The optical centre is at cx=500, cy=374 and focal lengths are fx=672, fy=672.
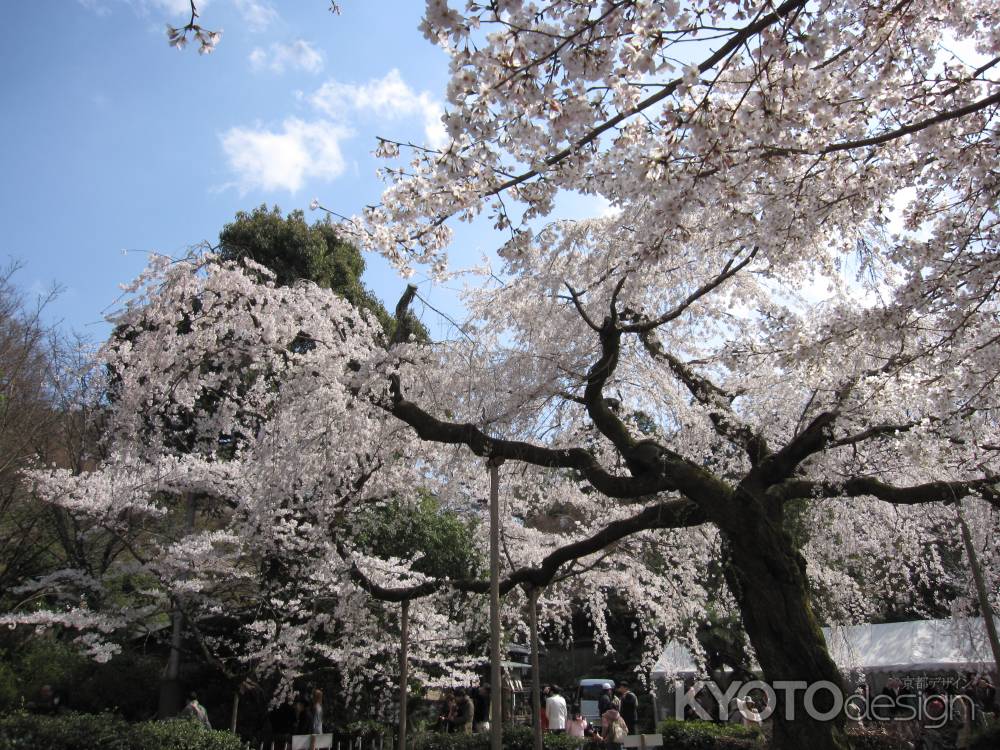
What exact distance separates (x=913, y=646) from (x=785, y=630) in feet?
27.3

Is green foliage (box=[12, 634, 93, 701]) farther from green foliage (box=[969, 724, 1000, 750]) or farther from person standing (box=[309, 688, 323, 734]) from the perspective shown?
green foliage (box=[969, 724, 1000, 750])

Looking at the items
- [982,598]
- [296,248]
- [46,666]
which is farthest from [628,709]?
[296,248]

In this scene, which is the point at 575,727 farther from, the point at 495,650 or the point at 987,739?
Result: the point at 495,650

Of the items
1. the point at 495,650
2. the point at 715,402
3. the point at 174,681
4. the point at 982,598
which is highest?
the point at 715,402

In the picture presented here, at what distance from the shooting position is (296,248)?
15.1m

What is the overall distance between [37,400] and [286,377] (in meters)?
7.89

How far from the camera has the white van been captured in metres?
14.7

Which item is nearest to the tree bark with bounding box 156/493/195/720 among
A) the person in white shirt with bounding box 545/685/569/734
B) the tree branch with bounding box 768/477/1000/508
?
the person in white shirt with bounding box 545/685/569/734

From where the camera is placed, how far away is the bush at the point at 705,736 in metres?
8.96

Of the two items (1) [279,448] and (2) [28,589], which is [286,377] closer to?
(1) [279,448]

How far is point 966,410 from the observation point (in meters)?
4.38

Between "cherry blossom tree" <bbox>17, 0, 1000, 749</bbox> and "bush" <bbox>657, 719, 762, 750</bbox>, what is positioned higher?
"cherry blossom tree" <bbox>17, 0, 1000, 749</bbox>

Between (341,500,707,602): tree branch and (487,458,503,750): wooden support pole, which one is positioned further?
(341,500,707,602): tree branch

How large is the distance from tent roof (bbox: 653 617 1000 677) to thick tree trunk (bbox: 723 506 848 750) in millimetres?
5662
